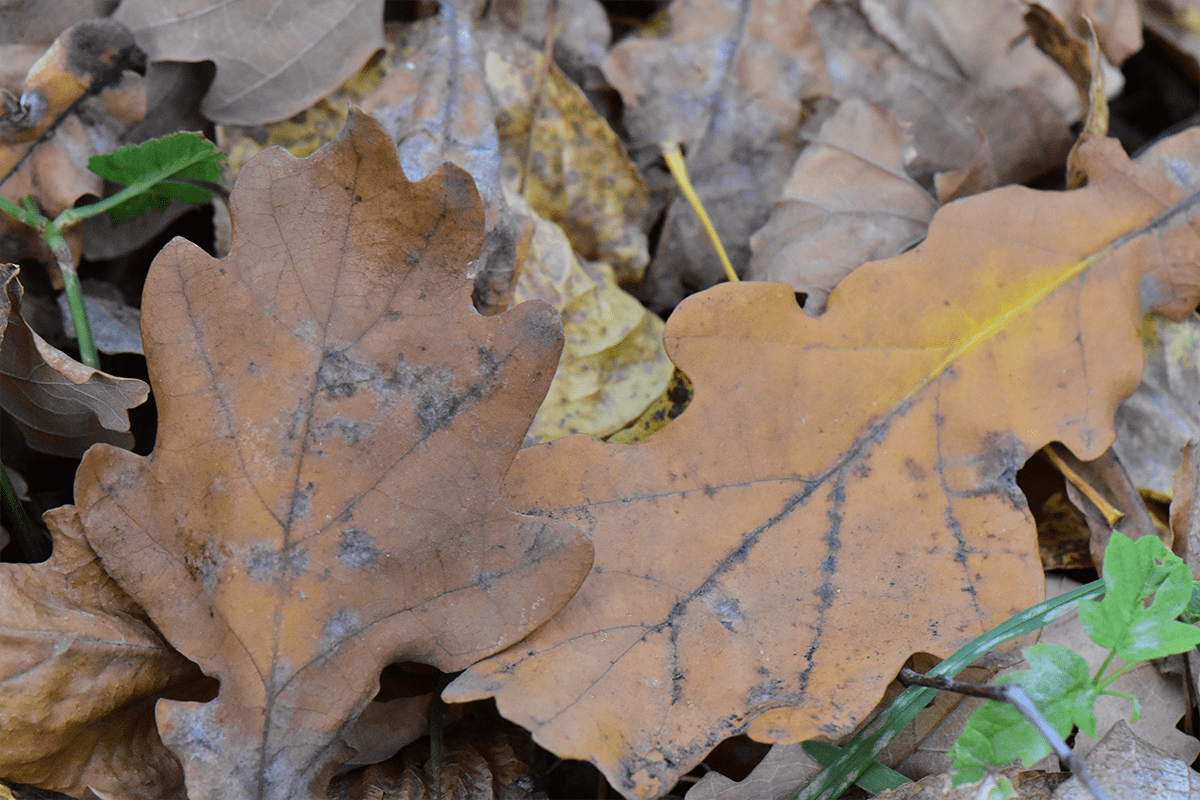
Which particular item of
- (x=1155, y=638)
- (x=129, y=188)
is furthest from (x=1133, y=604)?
(x=129, y=188)

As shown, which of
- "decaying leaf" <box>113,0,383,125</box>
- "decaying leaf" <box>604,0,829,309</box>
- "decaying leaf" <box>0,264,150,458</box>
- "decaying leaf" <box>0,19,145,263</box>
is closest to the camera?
"decaying leaf" <box>0,264,150,458</box>

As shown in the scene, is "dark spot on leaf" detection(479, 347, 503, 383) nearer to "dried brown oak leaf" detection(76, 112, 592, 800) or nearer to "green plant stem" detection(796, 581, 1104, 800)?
"dried brown oak leaf" detection(76, 112, 592, 800)

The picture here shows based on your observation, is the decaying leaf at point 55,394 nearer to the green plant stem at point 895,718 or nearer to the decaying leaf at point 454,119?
the decaying leaf at point 454,119

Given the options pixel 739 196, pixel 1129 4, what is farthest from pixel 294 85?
pixel 1129 4

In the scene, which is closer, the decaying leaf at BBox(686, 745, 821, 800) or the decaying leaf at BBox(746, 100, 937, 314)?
the decaying leaf at BBox(686, 745, 821, 800)

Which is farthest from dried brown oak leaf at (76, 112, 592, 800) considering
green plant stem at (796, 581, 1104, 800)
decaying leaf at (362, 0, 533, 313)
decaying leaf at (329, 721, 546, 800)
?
green plant stem at (796, 581, 1104, 800)

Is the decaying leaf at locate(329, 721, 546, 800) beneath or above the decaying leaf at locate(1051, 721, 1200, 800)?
beneath

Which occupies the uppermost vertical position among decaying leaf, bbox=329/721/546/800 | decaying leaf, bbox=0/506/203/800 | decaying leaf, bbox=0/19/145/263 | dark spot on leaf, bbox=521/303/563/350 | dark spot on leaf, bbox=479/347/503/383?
decaying leaf, bbox=0/19/145/263

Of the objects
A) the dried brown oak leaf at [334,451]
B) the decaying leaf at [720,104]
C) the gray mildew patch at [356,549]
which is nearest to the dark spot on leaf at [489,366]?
the dried brown oak leaf at [334,451]
